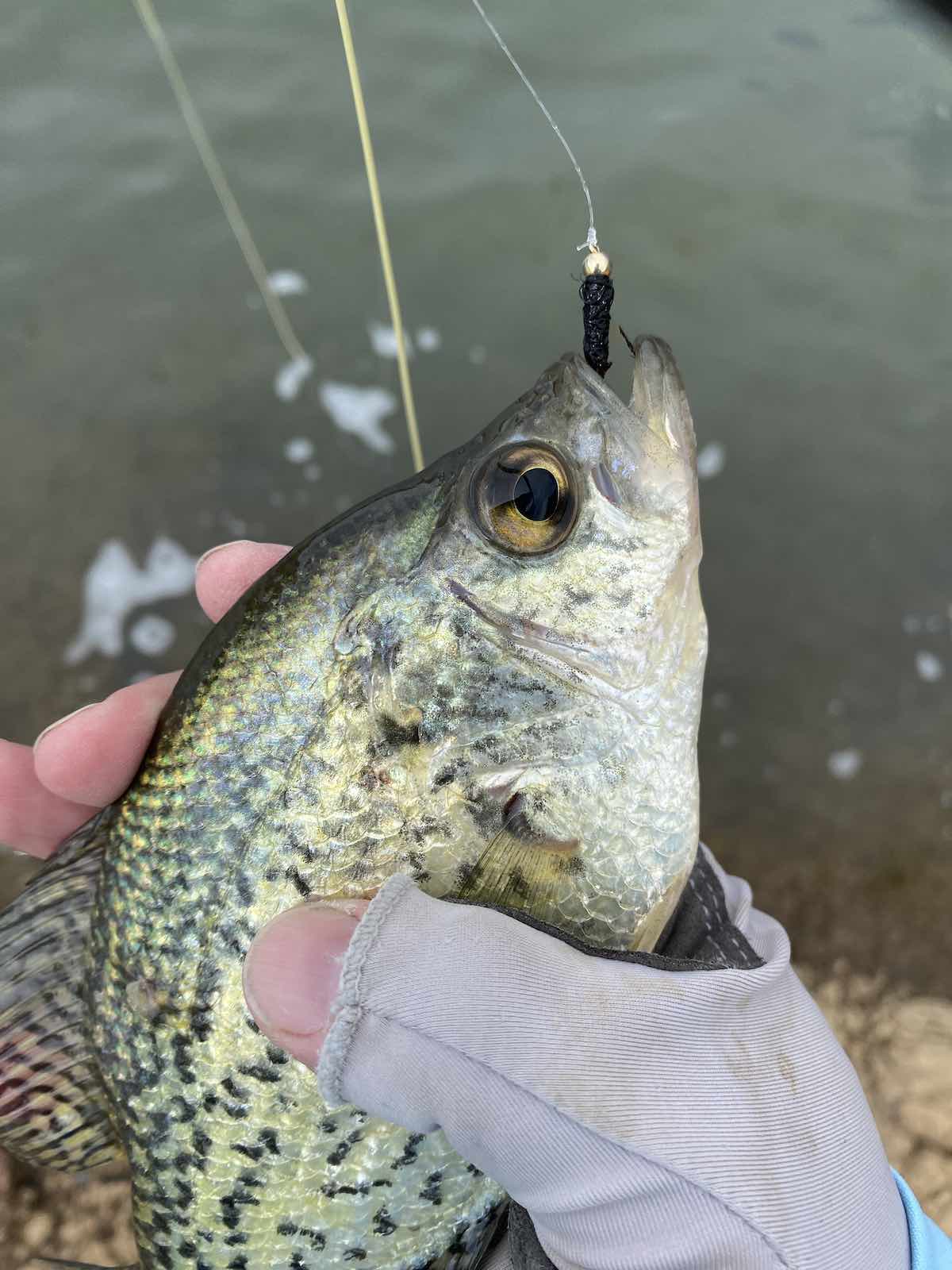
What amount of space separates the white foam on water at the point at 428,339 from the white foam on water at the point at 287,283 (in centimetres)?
82

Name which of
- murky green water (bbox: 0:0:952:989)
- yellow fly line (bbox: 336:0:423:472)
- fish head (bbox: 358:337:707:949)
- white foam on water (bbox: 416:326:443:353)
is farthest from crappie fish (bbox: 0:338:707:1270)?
white foam on water (bbox: 416:326:443:353)

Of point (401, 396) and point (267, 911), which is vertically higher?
point (267, 911)

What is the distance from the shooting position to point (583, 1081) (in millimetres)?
1406

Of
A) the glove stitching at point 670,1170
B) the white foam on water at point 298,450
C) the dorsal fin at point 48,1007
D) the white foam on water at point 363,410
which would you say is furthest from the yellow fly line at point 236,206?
the glove stitching at point 670,1170

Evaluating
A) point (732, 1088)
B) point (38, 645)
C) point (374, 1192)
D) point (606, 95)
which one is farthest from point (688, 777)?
point (606, 95)

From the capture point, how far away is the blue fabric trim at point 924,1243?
1.59 metres

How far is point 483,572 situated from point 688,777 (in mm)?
602

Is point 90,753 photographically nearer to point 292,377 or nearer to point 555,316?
point 292,377

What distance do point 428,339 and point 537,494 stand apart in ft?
12.5

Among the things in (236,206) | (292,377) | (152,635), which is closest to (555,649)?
(152,635)

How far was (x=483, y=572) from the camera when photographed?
1690 millimetres

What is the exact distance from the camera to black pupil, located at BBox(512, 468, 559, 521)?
1.67 metres

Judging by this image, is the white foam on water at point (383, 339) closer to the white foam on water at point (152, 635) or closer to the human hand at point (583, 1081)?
the white foam on water at point (152, 635)

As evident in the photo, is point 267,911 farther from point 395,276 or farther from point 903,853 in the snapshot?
point 395,276
